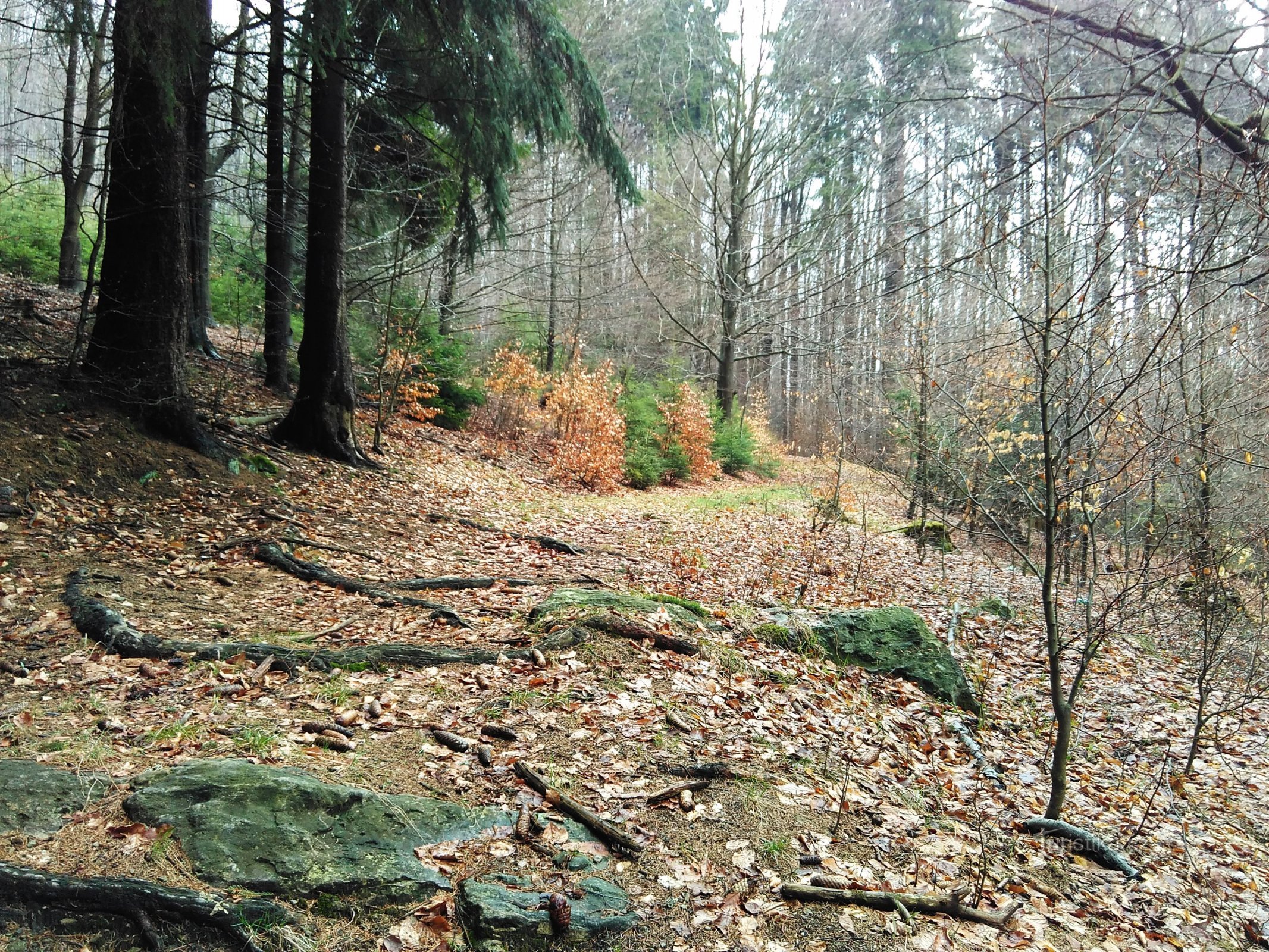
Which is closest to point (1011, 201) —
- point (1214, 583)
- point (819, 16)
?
point (1214, 583)

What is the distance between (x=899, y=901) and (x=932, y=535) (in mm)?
8778

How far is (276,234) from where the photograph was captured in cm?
980

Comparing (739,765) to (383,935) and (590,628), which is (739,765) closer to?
(590,628)

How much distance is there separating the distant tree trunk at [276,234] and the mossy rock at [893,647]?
765cm

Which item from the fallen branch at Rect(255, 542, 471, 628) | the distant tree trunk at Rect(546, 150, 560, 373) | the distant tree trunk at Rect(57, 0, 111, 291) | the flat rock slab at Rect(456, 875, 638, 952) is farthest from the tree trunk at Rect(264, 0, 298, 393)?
the flat rock slab at Rect(456, 875, 638, 952)

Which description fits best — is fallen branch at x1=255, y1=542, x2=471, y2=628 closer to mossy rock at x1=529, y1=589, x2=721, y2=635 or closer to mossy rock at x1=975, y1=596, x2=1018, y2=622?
mossy rock at x1=529, y1=589, x2=721, y2=635

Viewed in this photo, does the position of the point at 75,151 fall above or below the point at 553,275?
below

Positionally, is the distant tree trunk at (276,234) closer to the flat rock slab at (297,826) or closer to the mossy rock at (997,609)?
the flat rock slab at (297,826)

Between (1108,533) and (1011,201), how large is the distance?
24.3 ft

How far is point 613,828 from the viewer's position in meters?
2.80

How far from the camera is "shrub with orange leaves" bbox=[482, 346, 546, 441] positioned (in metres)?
14.1

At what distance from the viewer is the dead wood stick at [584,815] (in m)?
2.73

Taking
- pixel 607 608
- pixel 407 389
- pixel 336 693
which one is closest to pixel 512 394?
pixel 407 389

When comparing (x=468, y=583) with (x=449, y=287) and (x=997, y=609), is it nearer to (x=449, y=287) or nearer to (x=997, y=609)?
(x=997, y=609)
